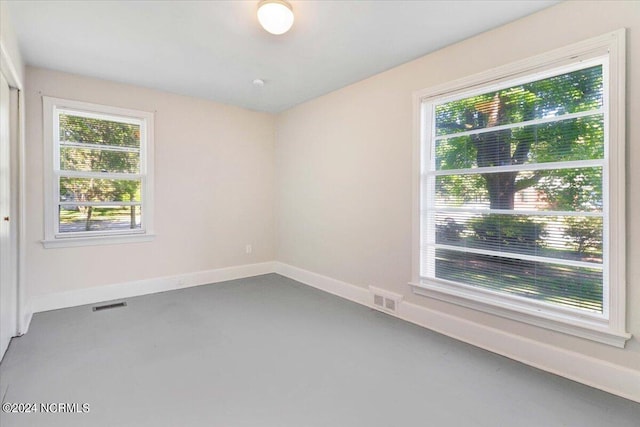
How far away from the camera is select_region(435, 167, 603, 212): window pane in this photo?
2.14 meters

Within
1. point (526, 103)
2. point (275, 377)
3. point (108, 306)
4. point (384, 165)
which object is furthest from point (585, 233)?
point (108, 306)

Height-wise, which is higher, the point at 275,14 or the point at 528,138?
the point at 275,14

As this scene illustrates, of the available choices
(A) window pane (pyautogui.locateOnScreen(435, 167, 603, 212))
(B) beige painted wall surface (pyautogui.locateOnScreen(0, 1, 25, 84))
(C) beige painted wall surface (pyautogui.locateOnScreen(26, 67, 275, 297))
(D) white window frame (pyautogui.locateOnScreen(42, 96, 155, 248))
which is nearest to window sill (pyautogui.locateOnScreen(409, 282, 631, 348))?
(A) window pane (pyautogui.locateOnScreen(435, 167, 603, 212))

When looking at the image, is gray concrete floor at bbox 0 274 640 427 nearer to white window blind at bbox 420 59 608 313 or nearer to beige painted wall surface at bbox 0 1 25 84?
white window blind at bbox 420 59 608 313

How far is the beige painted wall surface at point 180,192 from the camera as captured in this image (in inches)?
129

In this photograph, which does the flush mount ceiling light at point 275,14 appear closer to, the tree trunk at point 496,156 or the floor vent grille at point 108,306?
the tree trunk at point 496,156

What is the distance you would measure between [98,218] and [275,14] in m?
3.11

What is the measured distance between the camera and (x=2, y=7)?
82.7 inches

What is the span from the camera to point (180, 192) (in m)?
4.18

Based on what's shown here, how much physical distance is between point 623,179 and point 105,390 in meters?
3.49

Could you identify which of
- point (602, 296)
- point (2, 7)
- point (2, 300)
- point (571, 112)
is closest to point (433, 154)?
point (571, 112)

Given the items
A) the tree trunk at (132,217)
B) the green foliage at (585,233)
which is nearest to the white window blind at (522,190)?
the green foliage at (585,233)

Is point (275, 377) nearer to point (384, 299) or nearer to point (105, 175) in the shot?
point (384, 299)

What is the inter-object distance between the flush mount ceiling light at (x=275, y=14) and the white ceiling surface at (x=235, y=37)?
0.35 ft
